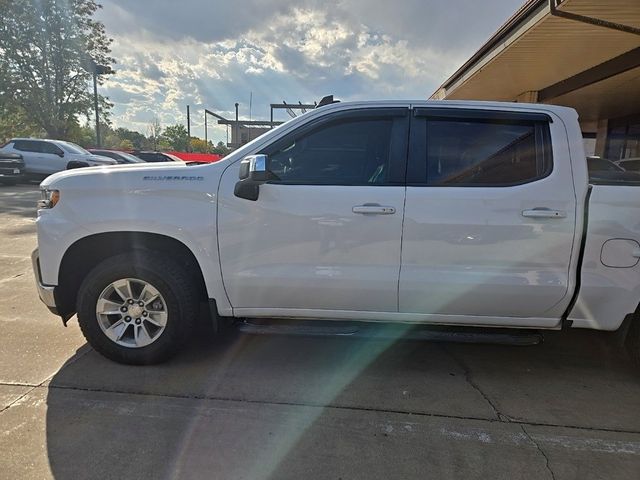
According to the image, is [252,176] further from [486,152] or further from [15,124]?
[15,124]

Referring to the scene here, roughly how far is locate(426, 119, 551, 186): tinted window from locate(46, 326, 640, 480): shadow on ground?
1.53 m

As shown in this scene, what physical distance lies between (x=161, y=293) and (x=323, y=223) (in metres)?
1.33

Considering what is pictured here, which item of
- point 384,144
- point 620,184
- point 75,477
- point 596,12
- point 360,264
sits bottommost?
point 75,477

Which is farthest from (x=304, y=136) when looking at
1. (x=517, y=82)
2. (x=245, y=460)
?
(x=517, y=82)

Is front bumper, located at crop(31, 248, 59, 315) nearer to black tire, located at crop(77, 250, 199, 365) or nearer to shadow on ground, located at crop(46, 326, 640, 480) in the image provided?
black tire, located at crop(77, 250, 199, 365)

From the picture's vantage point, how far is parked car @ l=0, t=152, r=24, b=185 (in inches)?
600

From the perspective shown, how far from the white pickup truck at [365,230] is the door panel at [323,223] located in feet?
0.03

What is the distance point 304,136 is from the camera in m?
3.12

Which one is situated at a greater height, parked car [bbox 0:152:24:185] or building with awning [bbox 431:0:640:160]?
building with awning [bbox 431:0:640:160]

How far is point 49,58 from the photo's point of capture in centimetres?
2902

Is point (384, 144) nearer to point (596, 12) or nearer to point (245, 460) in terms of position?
point (245, 460)

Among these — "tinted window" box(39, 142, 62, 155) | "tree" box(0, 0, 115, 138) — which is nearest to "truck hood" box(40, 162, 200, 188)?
"tinted window" box(39, 142, 62, 155)

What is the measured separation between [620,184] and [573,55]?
7775 millimetres

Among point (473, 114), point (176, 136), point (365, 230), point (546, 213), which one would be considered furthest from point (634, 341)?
point (176, 136)
